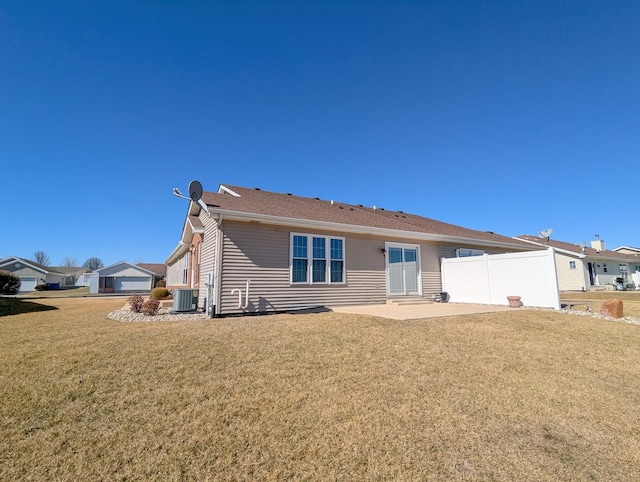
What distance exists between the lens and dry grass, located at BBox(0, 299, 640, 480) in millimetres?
2536

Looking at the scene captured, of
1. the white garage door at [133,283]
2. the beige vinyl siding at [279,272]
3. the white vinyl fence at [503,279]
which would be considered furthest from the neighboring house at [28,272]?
the white vinyl fence at [503,279]

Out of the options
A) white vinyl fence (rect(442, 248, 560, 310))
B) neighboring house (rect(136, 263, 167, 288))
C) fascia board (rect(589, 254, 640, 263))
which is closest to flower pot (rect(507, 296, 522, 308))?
white vinyl fence (rect(442, 248, 560, 310))

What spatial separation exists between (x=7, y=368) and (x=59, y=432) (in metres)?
2.57

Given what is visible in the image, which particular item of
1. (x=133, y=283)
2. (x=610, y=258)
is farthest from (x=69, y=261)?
(x=610, y=258)

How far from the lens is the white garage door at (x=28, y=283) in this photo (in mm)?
43594

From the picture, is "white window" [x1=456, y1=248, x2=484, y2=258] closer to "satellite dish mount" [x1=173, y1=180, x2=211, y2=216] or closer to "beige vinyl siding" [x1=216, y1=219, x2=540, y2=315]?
"beige vinyl siding" [x1=216, y1=219, x2=540, y2=315]

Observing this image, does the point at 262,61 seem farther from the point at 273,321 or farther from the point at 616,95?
the point at 616,95

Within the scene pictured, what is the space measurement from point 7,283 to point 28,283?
71.2ft

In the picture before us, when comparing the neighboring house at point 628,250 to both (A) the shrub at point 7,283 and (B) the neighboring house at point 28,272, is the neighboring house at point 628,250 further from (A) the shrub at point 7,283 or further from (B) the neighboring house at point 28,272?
(B) the neighboring house at point 28,272

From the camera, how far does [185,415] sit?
3.21m

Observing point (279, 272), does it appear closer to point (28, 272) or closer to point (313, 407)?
point (313, 407)

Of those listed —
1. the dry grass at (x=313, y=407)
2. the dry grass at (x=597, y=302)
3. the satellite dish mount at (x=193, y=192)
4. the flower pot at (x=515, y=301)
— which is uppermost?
the satellite dish mount at (x=193, y=192)

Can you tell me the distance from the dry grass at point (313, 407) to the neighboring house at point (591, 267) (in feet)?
83.8

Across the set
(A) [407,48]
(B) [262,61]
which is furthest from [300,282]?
(A) [407,48]
